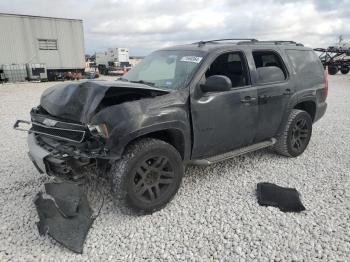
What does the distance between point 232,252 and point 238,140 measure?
1793 mm

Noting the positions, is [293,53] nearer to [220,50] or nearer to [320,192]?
[220,50]

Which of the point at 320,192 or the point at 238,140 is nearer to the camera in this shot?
the point at 320,192

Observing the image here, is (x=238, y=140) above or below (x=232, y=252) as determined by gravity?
above

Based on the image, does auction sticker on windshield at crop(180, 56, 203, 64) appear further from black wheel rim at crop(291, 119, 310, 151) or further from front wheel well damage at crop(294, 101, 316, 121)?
front wheel well damage at crop(294, 101, 316, 121)

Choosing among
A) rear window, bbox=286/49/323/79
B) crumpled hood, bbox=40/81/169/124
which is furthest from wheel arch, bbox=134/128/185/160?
rear window, bbox=286/49/323/79

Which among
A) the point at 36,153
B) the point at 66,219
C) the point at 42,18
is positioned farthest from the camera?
the point at 42,18

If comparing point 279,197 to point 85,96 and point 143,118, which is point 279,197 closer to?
point 143,118

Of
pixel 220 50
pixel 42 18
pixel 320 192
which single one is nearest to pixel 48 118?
pixel 220 50

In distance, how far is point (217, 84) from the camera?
12.2ft

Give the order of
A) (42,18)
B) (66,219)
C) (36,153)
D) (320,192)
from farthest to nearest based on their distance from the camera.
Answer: (42,18) → (320,192) → (36,153) → (66,219)

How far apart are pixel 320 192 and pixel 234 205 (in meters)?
1.22

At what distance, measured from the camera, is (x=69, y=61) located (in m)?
23.0

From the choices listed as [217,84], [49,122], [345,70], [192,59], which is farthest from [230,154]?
[345,70]

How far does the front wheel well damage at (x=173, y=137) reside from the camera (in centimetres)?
366
